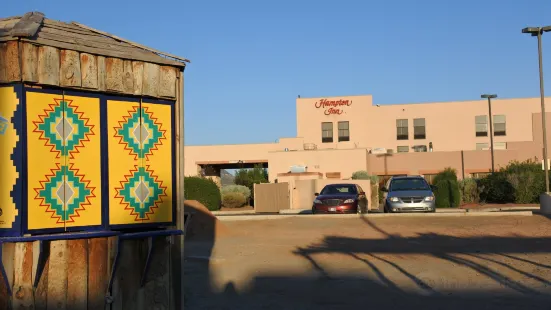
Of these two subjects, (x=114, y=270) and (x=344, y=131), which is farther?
(x=344, y=131)

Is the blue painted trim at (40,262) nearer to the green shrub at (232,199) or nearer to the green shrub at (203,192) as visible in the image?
the green shrub at (203,192)

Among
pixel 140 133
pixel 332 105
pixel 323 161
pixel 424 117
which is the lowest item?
pixel 140 133

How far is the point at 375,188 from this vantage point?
137ft

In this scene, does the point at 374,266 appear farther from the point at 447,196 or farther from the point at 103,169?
the point at 447,196

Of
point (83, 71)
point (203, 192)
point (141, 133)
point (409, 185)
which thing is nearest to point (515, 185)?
point (409, 185)

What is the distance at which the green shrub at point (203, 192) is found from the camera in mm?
39656

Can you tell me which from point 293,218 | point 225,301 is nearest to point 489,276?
point 225,301

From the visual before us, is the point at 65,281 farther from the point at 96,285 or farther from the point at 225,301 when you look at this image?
the point at 225,301

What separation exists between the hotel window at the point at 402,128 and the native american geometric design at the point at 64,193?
5684cm

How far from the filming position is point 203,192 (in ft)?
134

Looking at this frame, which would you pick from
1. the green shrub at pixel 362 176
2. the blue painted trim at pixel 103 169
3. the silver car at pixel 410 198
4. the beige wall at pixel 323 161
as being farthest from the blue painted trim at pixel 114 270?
the beige wall at pixel 323 161

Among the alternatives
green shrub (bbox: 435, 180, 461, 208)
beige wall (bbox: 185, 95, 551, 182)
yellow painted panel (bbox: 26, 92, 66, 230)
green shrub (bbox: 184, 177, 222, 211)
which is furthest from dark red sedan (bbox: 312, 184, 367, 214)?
beige wall (bbox: 185, 95, 551, 182)

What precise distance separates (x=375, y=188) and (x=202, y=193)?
10.2 metres

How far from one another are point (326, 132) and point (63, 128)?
56416 mm
